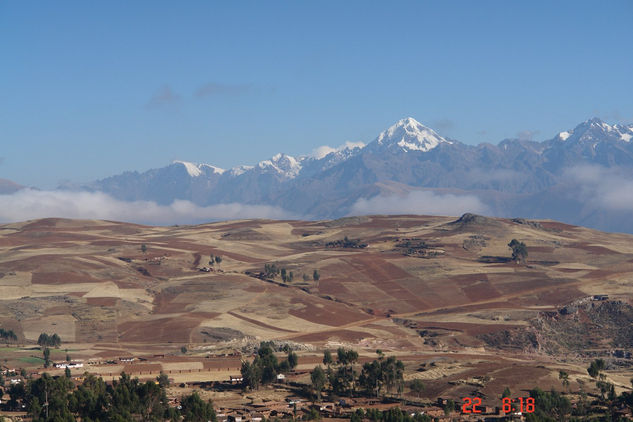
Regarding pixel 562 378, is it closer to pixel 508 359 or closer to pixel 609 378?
pixel 609 378

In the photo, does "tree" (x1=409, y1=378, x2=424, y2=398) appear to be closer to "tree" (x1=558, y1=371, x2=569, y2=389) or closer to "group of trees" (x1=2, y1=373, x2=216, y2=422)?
"tree" (x1=558, y1=371, x2=569, y2=389)

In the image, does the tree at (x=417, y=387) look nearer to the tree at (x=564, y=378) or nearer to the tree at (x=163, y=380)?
the tree at (x=564, y=378)

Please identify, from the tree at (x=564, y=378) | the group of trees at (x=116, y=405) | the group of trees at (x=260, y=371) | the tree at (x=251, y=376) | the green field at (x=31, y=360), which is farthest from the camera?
the green field at (x=31, y=360)

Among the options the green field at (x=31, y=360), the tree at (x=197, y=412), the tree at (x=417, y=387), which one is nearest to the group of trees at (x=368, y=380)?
the tree at (x=417, y=387)

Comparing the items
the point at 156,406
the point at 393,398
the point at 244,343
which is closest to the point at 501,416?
the point at 393,398

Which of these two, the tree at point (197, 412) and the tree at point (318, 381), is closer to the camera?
the tree at point (197, 412)

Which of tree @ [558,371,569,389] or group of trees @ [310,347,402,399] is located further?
group of trees @ [310,347,402,399]

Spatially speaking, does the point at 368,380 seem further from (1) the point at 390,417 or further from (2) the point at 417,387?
(1) the point at 390,417

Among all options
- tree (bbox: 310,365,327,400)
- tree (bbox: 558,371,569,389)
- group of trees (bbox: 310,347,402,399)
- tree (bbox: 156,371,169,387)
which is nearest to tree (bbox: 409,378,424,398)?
group of trees (bbox: 310,347,402,399)

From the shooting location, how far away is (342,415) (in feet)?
410

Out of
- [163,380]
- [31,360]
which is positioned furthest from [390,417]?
[31,360]

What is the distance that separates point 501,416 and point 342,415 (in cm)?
2361

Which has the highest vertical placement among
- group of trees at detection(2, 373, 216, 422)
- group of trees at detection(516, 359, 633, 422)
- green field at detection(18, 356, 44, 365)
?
group of trees at detection(2, 373, 216, 422)

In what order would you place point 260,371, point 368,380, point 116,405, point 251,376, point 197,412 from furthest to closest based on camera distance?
point 260,371 → point 251,376 → point 368,380 → point 116,405 → point 197,412
